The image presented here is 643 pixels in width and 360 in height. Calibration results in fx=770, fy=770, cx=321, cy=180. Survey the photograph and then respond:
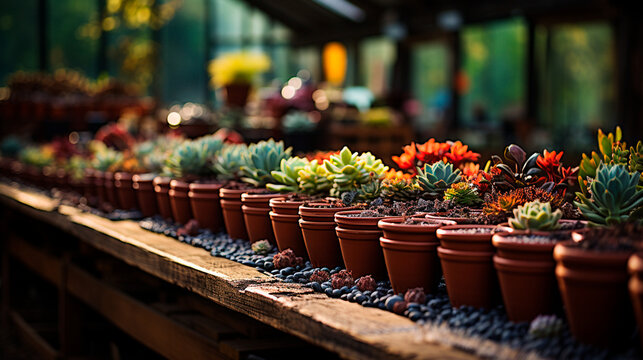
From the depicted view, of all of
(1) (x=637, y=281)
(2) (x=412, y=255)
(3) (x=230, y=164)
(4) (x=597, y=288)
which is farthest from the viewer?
(3) (x=230, y=164)

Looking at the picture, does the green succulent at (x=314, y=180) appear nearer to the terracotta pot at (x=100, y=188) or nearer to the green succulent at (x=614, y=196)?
the green succulent at (x=614, y=196)

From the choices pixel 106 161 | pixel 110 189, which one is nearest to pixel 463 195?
pixel 110 189

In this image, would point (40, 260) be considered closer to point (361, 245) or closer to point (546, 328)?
point (361, 245)

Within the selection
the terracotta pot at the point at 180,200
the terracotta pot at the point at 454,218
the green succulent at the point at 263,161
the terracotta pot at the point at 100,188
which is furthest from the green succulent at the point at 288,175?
the terracotta pot at the point at 100,188

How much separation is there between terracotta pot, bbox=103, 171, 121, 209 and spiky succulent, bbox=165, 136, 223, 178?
624mm

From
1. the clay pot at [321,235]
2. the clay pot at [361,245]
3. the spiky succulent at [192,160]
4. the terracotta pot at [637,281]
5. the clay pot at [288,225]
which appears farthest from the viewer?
the spiky succulent at [192,160]

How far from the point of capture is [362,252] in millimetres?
1628

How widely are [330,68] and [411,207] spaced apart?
27.4 ft

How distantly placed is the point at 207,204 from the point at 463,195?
0.96 meters

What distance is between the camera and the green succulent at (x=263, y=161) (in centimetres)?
234

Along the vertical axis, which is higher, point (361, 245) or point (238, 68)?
point (238, 68)

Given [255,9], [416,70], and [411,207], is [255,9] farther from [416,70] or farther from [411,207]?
[411,207]

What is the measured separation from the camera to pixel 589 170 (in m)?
1.69

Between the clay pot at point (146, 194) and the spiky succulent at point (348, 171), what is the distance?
3.79ft
